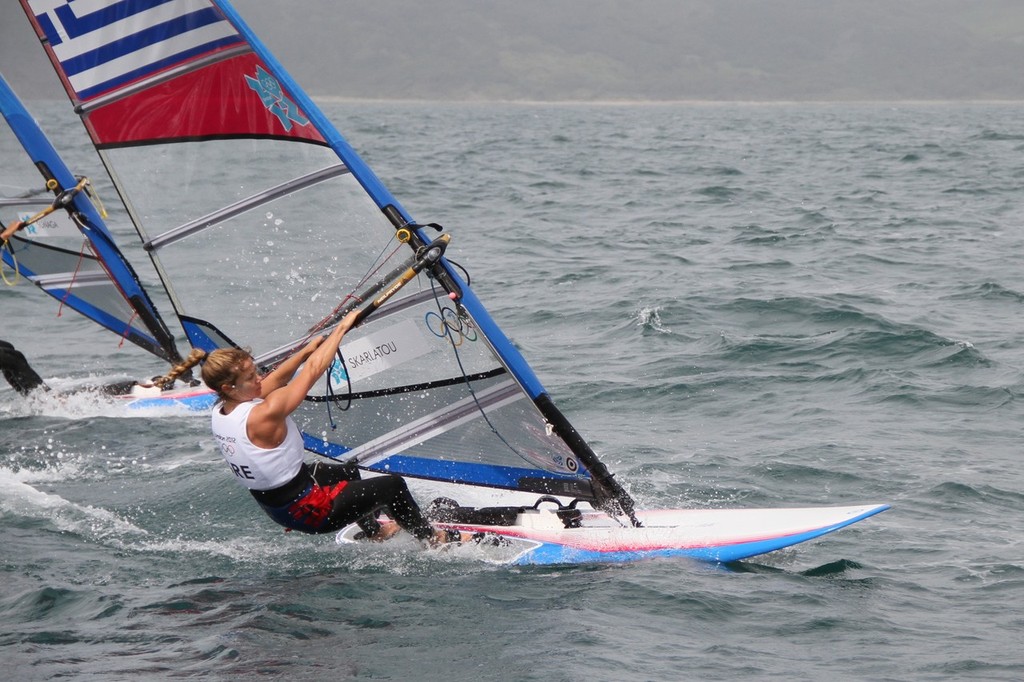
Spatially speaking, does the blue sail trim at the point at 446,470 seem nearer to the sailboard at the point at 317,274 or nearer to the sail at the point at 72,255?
the sailboard at the point at 317,274

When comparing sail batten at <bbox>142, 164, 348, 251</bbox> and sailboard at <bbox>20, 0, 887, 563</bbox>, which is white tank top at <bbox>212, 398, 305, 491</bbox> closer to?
sailboard at <bbox>20, 0, 887, 563</bbox>

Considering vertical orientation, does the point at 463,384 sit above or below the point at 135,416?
above

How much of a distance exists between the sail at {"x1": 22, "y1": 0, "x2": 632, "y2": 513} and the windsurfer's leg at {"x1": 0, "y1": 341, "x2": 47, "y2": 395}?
14.1ft

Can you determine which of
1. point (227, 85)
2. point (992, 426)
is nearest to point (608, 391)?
point (992, 426)

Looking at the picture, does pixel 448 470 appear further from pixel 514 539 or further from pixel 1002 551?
pixel 1002 551

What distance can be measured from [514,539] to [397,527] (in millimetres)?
715

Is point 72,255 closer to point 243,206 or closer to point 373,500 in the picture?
point 243,206

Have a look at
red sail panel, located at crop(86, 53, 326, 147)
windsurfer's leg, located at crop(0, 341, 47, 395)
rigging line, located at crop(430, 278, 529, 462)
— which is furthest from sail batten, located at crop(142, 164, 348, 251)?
windsurfer's leg, located at crop(0, 341, 47, 395)

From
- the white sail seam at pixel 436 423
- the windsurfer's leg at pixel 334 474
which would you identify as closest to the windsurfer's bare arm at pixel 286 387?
the windsurfer's leg at pixel 334 474

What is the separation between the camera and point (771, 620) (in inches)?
244

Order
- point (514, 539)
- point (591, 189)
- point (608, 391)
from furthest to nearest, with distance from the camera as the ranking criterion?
point (591, 189) → point (608, 391) → point (514, 539)

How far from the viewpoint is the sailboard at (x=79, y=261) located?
9.63 m

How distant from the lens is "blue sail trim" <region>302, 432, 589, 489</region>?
291 inches

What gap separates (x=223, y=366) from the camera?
5.98 metres
